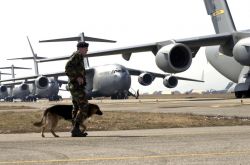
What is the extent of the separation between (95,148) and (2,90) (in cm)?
7667

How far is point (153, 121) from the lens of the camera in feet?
49.1

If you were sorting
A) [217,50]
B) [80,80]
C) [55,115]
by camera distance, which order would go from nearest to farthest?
1. [80,80]
2. [55,115]
3. [217,50]

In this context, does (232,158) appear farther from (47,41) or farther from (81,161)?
(47,41)

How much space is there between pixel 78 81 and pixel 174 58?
18.9 m

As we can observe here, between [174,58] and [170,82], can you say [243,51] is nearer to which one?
[174,58]

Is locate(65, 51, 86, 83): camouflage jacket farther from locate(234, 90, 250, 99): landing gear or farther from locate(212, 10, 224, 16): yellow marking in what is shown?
locate(212, 10, 224, 16): yellow marking

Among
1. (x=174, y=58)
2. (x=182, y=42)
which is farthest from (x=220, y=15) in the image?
(x=174, y=58)

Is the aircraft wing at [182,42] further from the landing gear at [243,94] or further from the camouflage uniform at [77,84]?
the camouflage uniform at [77,84]

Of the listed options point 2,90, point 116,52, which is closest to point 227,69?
point 116,52

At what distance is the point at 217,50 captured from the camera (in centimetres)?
3469

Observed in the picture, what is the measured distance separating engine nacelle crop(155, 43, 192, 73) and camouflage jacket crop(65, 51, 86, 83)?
17.8m

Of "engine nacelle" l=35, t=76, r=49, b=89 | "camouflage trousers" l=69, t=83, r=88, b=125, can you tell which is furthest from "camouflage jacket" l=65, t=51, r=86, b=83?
"engine nacelle" l=35, t=76, r=49, b=89

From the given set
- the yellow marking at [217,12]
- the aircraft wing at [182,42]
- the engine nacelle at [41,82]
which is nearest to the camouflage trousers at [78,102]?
the aircraft wing at [182,42]

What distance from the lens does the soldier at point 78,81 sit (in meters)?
10.9
